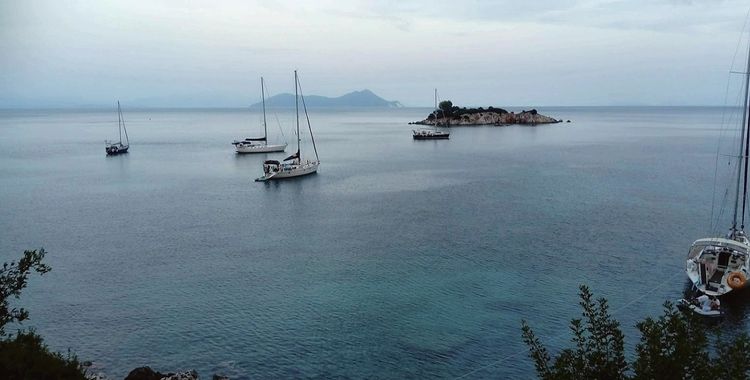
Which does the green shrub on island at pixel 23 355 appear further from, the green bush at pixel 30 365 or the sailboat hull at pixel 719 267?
the sailboat hull at pixel 719 267

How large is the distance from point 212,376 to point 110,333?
23.7 ft

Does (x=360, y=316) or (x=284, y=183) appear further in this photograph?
(x=284, y=183)

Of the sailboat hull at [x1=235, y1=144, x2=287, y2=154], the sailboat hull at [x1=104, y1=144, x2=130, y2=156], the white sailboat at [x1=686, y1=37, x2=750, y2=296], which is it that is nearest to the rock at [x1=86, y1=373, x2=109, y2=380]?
the white sailboat at [x1=686, y1=37, x2=750, y2=296]

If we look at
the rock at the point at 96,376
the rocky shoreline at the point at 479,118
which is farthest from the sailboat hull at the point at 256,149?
the rocky shoreline at the point at 479,118

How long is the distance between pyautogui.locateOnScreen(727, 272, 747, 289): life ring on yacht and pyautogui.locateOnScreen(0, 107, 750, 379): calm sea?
3.55 ft

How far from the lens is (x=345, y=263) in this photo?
36.2 meters

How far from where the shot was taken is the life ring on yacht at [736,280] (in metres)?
28.6

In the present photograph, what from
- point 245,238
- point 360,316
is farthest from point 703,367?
point 245,238

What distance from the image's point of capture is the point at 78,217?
50438 millimetres

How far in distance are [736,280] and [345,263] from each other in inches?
871

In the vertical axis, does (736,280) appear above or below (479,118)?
below

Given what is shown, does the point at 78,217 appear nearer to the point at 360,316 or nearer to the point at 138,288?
the point at 138,288

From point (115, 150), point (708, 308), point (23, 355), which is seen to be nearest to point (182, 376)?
point (23, 355)

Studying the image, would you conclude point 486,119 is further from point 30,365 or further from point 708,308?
point 30,365
